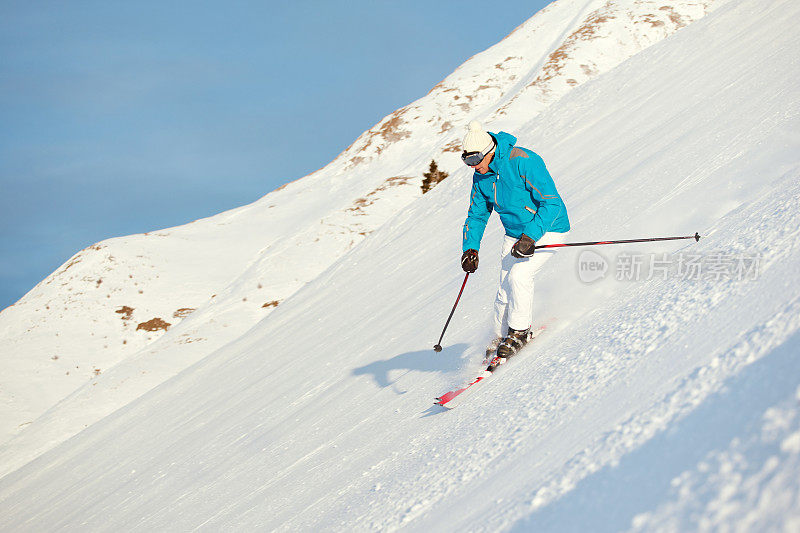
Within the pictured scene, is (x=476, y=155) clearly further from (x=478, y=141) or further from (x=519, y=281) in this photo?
(x=519, y=281)

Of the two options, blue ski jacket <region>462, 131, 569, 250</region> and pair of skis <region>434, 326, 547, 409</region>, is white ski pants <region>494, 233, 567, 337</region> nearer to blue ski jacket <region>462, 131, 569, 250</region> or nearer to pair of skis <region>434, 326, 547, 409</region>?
blue ski jacket <region>462, 131, 569, 250</region>

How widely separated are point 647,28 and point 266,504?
51.8 metres

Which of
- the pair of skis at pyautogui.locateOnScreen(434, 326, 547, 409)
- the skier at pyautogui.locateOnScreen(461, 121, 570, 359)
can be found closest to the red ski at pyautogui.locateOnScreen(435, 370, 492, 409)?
the pair of skis at pyautogui.locateOnScreen(434, 326, 547, 409)

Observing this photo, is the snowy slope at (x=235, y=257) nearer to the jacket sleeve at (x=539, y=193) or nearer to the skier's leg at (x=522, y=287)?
the skier's leg at (x=522, y=287)

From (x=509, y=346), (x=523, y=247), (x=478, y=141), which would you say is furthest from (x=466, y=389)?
(x=478, y=141)

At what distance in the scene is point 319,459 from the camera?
5.95 m

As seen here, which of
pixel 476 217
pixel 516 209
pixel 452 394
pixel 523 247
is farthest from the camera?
pixel 476 217

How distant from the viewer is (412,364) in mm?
7438

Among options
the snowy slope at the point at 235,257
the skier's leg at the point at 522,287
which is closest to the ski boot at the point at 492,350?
the skier's leg at the point at 522,287

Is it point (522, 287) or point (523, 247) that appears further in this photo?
point (522, 287)

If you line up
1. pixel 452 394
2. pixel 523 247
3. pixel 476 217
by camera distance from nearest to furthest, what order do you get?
pixel 523 247 < pixel 452 394 < pixel 476 217

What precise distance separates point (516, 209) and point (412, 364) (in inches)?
108

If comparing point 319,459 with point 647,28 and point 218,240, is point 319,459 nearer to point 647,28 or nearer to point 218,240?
point 218,240

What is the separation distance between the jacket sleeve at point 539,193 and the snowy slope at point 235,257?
18178 millimetres
